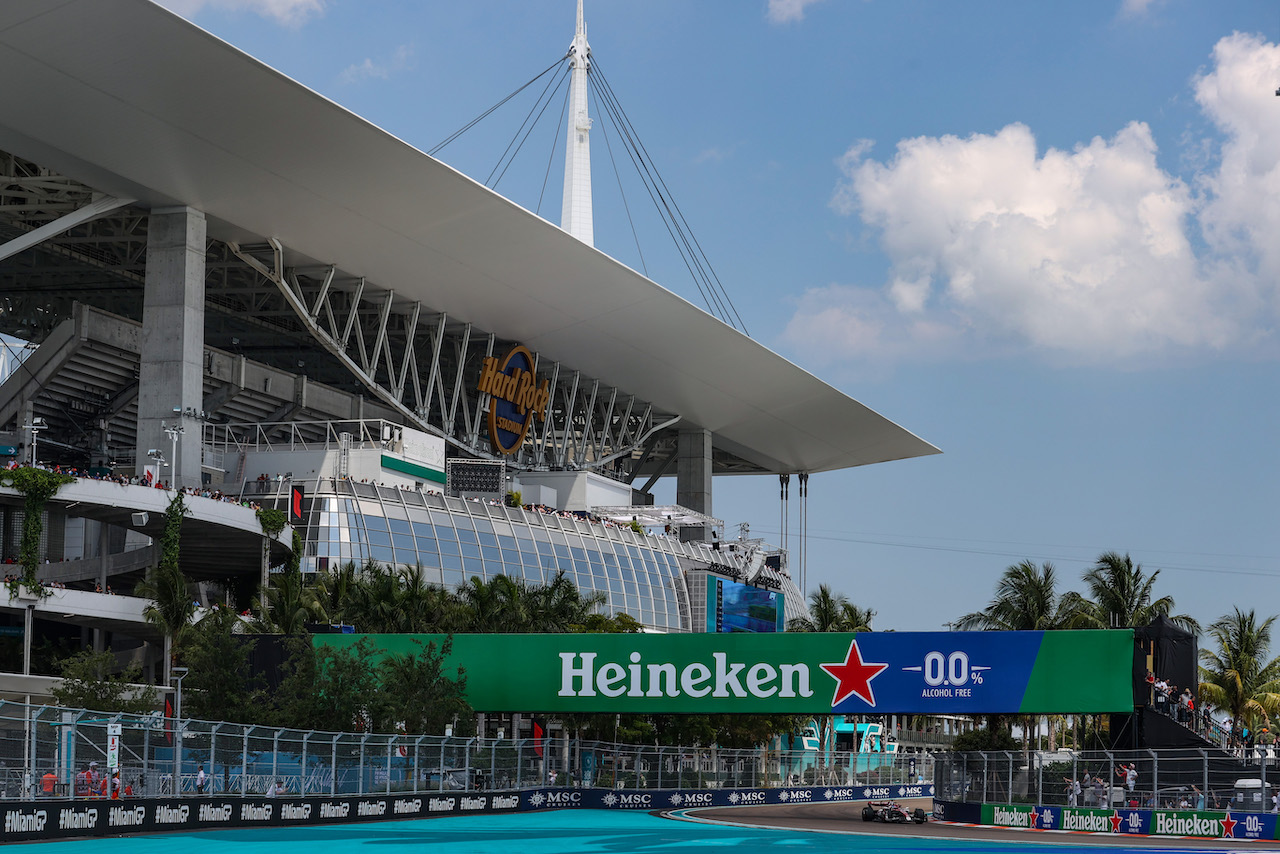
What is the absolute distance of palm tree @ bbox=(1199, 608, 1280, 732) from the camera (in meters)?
90.2

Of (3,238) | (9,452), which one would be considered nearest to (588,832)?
(9,452)

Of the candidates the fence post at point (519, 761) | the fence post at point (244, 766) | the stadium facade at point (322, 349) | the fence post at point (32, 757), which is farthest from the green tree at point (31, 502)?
the fence post at point (32, 757)

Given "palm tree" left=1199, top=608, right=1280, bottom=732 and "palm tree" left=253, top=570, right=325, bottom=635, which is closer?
"palm tree" left=253, top=570, right=325, bottom=635

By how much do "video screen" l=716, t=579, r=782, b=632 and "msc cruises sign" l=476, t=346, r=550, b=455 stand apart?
17.2m

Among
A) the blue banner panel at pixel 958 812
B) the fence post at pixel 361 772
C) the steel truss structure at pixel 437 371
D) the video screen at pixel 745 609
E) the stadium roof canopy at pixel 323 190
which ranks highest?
the stadium roof canopy at pixel 323 190

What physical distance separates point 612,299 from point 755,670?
156 feet

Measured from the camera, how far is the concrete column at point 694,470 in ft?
411

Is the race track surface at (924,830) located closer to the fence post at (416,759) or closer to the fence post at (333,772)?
the fence post at (416,759)

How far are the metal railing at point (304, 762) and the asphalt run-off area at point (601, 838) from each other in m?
1.24

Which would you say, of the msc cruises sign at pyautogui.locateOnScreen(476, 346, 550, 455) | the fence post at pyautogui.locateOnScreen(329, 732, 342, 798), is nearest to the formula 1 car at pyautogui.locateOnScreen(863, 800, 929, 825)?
the fence post at pyautogui.locateOnScreen(329, 732, 342, 798)

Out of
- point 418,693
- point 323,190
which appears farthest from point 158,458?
point 418,693

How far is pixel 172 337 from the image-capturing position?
242 feet

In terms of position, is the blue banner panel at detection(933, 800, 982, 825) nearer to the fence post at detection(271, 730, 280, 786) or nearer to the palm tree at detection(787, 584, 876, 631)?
the fence post at detection(271, 730, 280, 786)

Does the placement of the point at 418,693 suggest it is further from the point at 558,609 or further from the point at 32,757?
the point at 32,757
